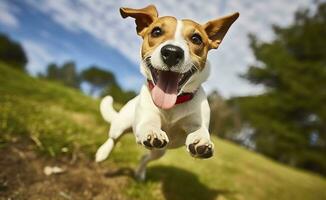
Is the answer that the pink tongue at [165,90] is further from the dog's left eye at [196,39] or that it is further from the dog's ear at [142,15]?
the dog's ear at [142,15]

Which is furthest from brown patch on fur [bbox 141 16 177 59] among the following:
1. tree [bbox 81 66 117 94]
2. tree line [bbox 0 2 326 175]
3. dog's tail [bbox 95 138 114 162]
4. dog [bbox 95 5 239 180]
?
tree [bbox 81 66 117 94]

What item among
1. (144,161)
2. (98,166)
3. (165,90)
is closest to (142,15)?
(165,90)

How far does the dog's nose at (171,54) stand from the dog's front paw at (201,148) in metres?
0.62

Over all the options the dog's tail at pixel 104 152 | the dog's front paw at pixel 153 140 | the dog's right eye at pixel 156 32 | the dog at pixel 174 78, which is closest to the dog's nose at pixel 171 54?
the dog at pixel 174 78

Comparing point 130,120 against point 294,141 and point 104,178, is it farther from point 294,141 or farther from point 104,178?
point 294,141

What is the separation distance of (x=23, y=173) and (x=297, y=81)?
23860 millimetres

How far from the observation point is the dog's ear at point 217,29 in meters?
2.99

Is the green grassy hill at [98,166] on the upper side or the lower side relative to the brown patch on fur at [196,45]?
lower

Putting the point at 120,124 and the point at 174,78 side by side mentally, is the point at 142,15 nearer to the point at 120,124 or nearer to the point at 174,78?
the point at 174,78

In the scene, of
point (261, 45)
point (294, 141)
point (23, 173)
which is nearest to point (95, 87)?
point (261, 45)

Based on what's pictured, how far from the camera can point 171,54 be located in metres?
2.48

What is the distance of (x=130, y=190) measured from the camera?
391 cm

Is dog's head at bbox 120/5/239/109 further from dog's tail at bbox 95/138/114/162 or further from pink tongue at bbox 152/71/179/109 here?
dog's tail at bbox 95/138/114/162

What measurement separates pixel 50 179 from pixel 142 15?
2019 millimetres
